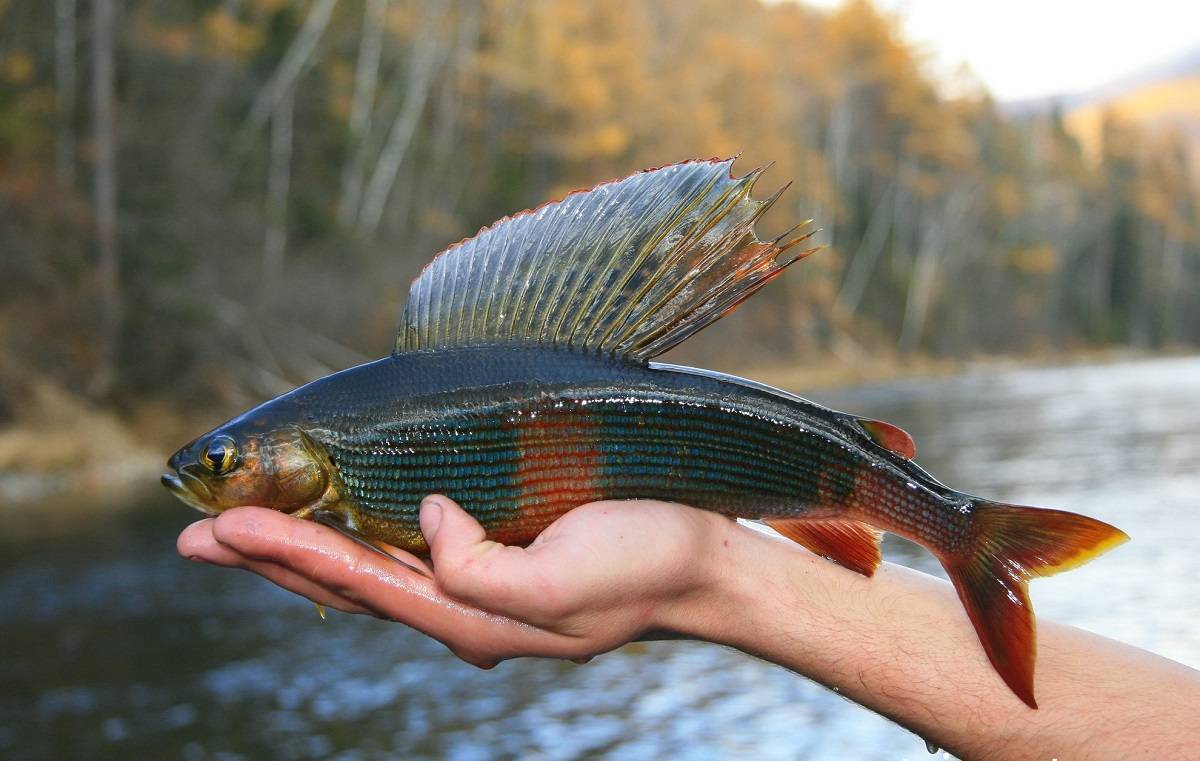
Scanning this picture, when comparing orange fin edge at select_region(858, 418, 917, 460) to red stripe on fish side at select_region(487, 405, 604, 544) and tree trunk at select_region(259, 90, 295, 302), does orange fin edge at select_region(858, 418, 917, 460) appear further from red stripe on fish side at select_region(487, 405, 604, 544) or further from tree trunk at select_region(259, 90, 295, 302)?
tree trunk at select_region(259, 90, 295, 302)

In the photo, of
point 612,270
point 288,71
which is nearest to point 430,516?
point 612,270

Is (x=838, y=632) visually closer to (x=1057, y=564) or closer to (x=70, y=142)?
(x=1057, y=564)

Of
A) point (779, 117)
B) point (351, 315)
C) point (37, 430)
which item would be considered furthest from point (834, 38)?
point (37, 430)

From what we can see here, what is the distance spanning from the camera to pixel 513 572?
102 inches

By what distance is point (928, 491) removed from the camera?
2.80 m

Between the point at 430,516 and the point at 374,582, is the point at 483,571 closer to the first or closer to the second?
the point at 430,516

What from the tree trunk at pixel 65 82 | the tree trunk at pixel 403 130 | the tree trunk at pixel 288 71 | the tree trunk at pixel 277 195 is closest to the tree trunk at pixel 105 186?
the tree trunk at pixel 65 82

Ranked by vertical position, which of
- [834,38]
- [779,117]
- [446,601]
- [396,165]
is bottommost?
[446,601]

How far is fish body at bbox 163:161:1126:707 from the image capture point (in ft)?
9.15

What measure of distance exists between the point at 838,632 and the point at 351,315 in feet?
104

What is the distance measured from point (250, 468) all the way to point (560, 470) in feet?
2.39

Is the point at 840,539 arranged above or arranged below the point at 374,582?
above

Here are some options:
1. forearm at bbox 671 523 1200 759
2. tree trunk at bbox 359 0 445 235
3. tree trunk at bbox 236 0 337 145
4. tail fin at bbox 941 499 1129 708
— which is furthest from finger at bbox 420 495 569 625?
tree trunk at bbox 359 0 445 235

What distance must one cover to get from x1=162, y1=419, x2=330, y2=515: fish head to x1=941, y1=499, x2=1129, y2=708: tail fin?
154cm
